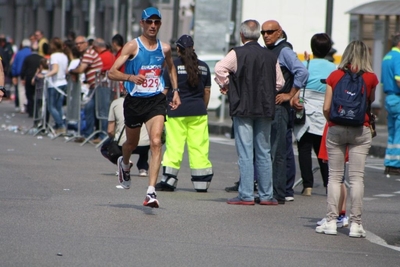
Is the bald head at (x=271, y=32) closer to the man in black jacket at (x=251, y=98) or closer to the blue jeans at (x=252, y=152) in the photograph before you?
the man in black jacket at (x=251, y=98)

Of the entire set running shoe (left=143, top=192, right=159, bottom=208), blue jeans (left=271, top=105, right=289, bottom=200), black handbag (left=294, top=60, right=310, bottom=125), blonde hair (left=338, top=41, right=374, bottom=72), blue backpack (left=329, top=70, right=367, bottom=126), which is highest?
blonde hair (left=338, top=41, right=374, bottom=72)

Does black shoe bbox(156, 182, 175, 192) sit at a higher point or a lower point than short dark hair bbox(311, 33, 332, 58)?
lower

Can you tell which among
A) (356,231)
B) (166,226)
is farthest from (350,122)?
(166,226)

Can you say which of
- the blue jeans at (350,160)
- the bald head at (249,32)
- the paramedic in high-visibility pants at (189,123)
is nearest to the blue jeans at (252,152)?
the bald head at (249,32)

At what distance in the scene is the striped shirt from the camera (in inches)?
823

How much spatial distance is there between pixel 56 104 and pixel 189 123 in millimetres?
9946

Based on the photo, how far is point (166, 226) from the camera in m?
9.80

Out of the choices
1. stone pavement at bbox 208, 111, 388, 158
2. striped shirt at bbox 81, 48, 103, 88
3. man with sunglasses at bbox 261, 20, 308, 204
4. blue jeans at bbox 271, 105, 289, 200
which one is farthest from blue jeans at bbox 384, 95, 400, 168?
striped shirt at bbox 81, 48, 103, 88

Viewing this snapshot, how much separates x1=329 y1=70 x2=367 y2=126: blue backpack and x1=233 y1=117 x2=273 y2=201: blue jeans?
2.00 m

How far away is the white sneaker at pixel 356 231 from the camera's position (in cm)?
977

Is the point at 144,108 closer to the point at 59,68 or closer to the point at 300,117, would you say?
the point at 300,117

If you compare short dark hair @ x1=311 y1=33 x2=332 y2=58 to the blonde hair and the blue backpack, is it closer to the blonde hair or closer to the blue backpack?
the blonde hair

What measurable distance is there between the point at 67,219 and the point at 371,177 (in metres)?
7.09

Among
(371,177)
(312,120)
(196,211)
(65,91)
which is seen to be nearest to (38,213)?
(196,211)
